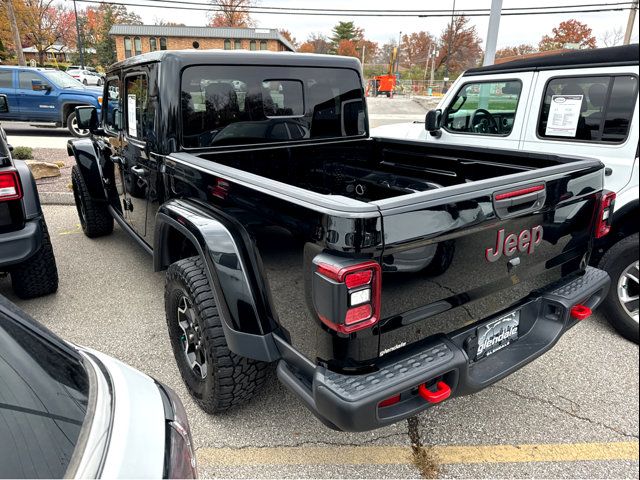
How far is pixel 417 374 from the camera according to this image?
1.75 m

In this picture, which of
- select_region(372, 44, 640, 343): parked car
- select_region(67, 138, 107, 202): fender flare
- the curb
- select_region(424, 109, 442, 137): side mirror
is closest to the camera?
select_region(372, 44, 640, 343): parked car

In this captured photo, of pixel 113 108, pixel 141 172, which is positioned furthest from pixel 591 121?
pixel 113 108

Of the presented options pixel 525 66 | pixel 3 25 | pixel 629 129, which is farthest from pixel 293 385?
pixel 3 25

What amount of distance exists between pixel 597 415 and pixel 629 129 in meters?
2.15

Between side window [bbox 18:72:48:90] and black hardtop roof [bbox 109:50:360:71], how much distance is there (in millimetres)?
11956

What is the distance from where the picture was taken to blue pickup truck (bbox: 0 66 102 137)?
13.1 metres

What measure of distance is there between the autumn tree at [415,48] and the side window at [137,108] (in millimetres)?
64343

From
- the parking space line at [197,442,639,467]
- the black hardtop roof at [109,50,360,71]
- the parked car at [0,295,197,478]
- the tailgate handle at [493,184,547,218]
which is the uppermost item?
the black hardtop roof at [109,50,360,71]

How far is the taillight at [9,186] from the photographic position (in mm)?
3184

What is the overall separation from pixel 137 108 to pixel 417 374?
9.51 feet

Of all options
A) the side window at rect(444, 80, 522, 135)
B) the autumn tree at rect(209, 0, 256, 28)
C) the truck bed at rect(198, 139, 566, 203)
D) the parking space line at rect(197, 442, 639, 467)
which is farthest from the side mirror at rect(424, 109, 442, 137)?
the autumn tree at rect(209, 0, 256, 28)

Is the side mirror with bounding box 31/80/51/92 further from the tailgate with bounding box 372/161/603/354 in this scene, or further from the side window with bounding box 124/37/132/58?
the side window with bounding box 124/37/132/58

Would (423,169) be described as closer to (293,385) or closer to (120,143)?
(293,385)

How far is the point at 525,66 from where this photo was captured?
4262 mm
